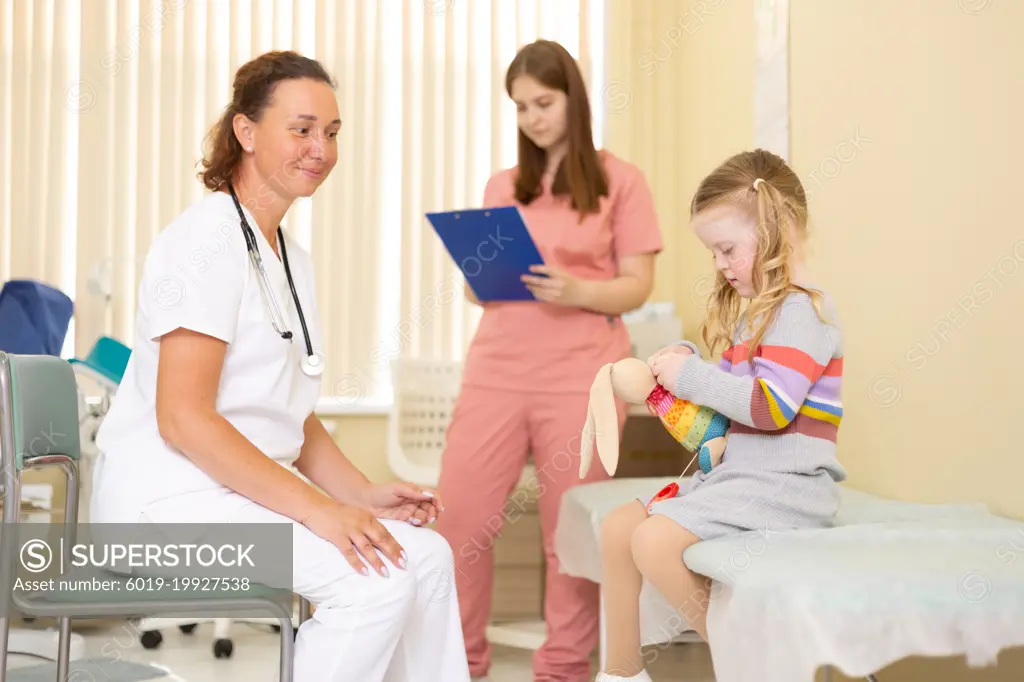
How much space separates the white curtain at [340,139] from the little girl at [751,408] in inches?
82.1

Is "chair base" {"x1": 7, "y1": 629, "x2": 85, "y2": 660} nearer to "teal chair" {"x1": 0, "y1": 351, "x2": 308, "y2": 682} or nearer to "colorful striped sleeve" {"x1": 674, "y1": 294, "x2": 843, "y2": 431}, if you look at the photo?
"teal chair" {"x1": 0, "y1": 351, "x2": 308, "y2": 682}

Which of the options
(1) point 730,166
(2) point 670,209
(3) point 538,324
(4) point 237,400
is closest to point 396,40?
(2) point 670,209

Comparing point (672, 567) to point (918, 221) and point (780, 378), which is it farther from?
point (918, 221)

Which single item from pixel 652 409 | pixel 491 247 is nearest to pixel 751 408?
pixel 652 409

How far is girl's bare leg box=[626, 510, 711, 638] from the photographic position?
139 cm

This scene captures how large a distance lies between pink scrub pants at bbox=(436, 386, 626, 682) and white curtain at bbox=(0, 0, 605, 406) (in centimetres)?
127

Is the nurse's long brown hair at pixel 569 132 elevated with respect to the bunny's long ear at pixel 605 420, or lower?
elevated

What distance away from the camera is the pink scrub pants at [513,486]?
2.22 meters

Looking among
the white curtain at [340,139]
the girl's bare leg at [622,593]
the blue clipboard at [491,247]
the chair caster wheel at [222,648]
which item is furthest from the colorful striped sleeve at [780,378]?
the white curtain at [340,139]

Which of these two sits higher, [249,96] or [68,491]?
[249,96]

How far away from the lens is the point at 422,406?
3141 millimetres

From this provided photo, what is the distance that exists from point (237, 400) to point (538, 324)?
3.40 feet

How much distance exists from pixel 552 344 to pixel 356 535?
1.10 metres

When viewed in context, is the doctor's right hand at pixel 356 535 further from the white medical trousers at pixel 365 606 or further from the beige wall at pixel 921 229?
the beige wall at pixel 921 229
